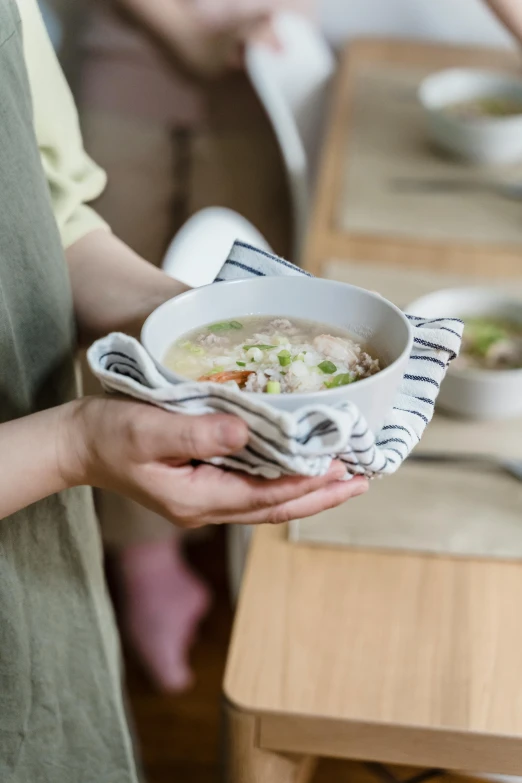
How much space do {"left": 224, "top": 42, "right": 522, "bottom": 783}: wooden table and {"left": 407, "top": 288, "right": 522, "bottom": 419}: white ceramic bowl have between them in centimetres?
18

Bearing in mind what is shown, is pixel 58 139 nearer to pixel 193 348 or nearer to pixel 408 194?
pixel 193 348

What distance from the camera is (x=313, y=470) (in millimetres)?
510

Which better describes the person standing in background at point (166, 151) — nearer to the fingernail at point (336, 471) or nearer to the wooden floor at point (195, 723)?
the wooden floor at point (195, 723)

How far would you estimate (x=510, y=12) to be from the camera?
52.2 inches

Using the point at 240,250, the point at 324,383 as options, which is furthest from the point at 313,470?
the point at 240,250

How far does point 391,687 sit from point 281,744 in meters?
0.10

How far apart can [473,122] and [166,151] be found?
0.63 m

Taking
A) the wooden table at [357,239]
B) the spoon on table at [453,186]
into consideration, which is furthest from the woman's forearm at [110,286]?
the spoon on table at [453,186]

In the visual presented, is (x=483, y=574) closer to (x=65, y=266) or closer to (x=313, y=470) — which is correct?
(x=313, y=470)

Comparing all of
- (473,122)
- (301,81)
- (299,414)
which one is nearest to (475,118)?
(473,122)

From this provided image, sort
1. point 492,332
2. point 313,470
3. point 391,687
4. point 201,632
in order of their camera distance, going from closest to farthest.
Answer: point 313,470
point 391,687
point 492,332
point 201,632

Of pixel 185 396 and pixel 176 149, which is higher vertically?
pixel 185 396

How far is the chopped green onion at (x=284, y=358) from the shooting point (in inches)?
22.5

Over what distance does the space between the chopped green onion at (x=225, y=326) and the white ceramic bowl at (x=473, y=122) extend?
97cm
